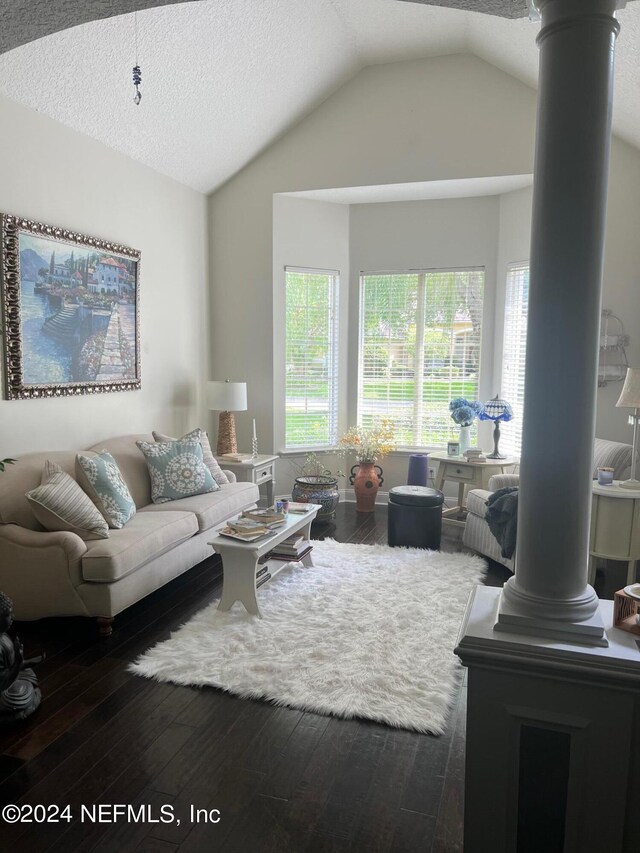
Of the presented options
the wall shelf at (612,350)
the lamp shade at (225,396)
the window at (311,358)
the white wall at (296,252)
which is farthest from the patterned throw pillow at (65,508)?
the wall shelf at (612,350)

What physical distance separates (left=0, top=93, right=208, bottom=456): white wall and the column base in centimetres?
322

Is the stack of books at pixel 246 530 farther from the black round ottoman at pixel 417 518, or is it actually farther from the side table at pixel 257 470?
the side table at pixel 257 470

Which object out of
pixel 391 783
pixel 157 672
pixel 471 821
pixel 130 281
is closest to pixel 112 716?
pixel 157 672

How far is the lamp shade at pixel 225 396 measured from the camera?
5477mm

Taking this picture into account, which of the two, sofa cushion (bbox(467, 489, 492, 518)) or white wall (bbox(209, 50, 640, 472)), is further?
white wall (bbox(209, 50, 640, 472))

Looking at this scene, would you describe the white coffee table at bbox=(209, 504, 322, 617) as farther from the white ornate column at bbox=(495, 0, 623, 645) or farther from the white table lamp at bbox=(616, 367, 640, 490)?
the white table lamp at bbox=(616, 367, 640, 490)

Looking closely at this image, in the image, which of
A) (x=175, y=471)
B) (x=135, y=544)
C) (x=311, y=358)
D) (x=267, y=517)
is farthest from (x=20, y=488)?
(x=311, y=358)

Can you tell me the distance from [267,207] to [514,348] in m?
2.76

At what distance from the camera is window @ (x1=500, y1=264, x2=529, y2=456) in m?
5.79

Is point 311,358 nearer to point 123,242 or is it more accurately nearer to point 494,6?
point 123,242

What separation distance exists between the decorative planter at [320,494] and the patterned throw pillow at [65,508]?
94.0 inches

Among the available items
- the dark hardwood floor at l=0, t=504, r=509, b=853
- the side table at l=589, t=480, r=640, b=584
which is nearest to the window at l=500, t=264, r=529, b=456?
the side table at l=589, t=480, r=640, b=584

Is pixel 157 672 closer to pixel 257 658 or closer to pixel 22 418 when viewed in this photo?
pixel 257 658

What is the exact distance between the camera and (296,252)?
6160 mm
